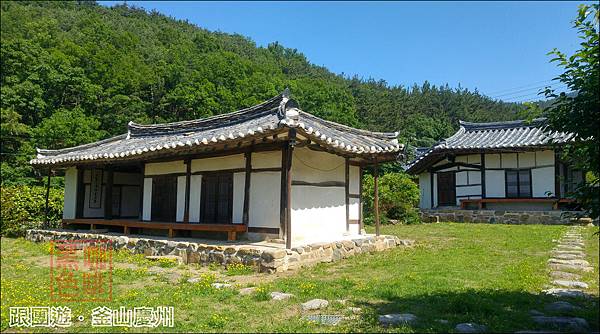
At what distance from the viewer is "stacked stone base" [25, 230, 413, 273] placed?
859cm

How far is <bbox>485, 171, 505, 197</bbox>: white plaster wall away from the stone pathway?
30.7 ft

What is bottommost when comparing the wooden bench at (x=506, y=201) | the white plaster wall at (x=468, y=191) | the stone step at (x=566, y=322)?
the stone step at (x=566, y=322)

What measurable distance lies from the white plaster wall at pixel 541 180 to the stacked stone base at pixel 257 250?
1012 centimetres

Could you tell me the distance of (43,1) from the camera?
51062mm

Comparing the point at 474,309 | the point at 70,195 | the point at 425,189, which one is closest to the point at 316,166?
the point at 474,309

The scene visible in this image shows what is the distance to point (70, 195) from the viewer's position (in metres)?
16.1

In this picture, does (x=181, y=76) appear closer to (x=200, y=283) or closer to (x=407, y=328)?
(x=200, y=283)

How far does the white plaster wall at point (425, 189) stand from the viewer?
23875 millimetres

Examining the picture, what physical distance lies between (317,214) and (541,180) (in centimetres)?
1335

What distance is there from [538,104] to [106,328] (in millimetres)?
5940

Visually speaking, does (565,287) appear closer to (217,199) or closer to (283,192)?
(283,192)

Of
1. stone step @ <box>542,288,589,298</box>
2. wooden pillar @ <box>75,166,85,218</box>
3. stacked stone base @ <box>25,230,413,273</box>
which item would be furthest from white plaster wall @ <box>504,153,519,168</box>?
wooden pillar @ <box>75,166,85,218</box>

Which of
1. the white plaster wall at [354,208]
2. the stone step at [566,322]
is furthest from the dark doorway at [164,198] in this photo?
the stone step at [566,322]

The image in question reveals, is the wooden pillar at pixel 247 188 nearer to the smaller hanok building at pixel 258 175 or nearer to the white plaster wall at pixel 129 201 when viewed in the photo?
the smaller hanok building at pixel 258 175
